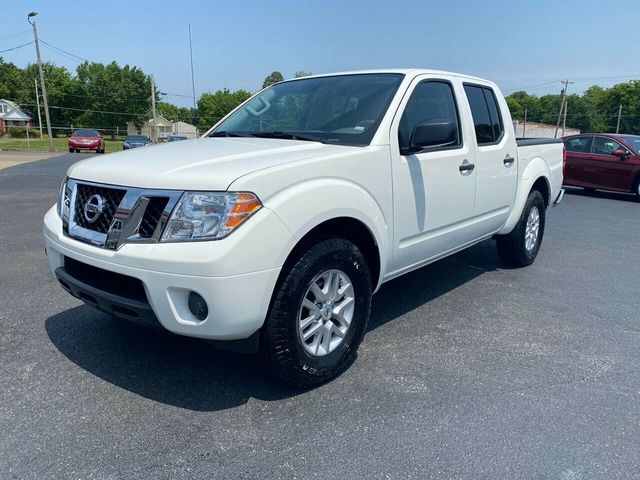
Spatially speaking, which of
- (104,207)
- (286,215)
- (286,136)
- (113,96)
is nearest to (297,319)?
(286,215)

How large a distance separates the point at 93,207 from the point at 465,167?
2.74 m

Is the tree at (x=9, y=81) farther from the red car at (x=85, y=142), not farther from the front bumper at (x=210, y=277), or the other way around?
the front bumper at (x=210, y=277)

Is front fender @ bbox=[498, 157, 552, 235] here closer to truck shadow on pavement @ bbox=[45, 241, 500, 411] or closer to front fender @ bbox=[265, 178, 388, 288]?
truck shadow on pavement @ bbox=[45, 241, 500, 411]

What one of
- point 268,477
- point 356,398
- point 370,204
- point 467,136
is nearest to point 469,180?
point 467,136

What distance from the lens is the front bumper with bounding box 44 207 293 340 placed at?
7.89 feet

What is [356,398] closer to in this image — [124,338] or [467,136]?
[124,338]

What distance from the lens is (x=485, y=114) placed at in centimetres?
472

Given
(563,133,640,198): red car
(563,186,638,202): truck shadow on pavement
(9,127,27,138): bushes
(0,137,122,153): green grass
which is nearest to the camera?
(563,133,640,198): red car

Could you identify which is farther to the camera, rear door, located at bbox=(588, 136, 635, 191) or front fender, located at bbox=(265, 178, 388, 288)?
rear door, located at bbox=(588, 136, 635, 191)

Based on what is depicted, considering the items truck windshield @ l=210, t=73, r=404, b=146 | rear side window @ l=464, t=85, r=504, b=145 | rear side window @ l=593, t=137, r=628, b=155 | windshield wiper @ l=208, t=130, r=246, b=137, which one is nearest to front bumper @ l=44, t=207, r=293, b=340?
truck windshield @ l=210, t=73, r=404, b=146

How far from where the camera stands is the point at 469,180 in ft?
13.7

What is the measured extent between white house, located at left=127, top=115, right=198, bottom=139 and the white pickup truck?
192ft

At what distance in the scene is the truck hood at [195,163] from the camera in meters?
2.52

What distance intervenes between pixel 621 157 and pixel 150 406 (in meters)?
13.2
